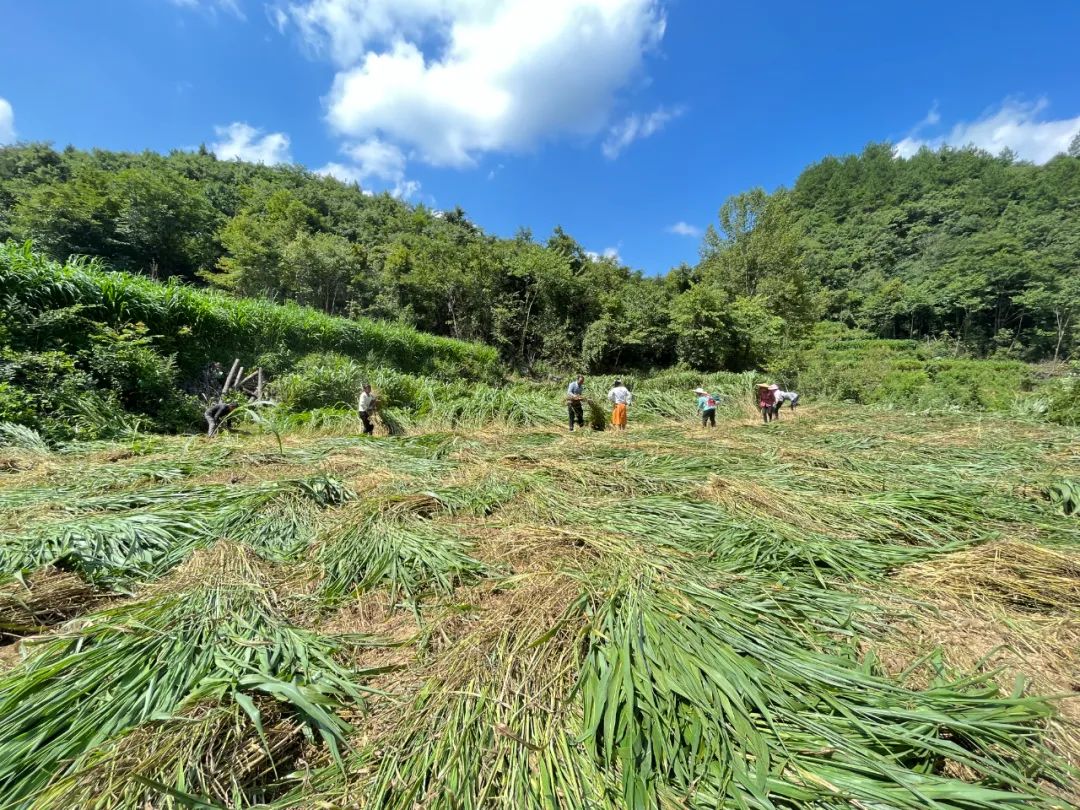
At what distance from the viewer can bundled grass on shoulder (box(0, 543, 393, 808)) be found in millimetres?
1245

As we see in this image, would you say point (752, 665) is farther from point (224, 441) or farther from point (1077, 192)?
point (1077, 192)

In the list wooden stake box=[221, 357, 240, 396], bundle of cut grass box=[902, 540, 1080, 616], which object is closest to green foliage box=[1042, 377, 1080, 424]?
bundle of cut grass box=[902, 540, 1080, 616]

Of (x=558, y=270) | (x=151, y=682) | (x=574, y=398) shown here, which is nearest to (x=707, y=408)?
(x=574, y=398)

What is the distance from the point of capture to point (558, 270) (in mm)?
18344

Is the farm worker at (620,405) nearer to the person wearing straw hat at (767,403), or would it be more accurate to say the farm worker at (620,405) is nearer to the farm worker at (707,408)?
the farm worker at (707,408)

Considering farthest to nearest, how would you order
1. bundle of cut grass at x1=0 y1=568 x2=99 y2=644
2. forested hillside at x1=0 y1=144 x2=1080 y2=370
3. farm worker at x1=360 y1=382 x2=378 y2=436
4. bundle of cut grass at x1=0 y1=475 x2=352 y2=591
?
forested hillside at x1=0 y1=144 x2=1080 y2=370
farm worker at x1=360 y1=382 x2=378 y2=436
bundle of cut grass at x1=0 y1=475 x2=352 y2=591
bundle of cut grass at x1=0 y1=568 x2=99 y2=644

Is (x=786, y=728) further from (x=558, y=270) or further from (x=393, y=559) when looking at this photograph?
(x=558, y=270)

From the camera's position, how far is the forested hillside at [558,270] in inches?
722

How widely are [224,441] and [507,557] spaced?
501cm

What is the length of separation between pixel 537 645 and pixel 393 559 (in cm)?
126

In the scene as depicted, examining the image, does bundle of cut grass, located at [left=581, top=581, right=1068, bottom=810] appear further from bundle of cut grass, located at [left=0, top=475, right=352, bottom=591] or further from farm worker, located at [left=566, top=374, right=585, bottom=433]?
farm worker, located at [left=566, top=374, right=585, bottom=433]

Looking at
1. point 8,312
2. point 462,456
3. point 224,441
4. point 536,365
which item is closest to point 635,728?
point 462,456

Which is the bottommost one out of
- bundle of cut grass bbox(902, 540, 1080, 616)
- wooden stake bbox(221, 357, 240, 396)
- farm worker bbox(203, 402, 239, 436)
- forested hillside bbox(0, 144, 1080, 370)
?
bundle of cut grass bbox(902, 540, 1080, 616)

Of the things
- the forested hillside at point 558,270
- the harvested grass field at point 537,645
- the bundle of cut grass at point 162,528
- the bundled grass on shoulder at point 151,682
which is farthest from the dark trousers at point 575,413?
the forested hillside at point 558,270
